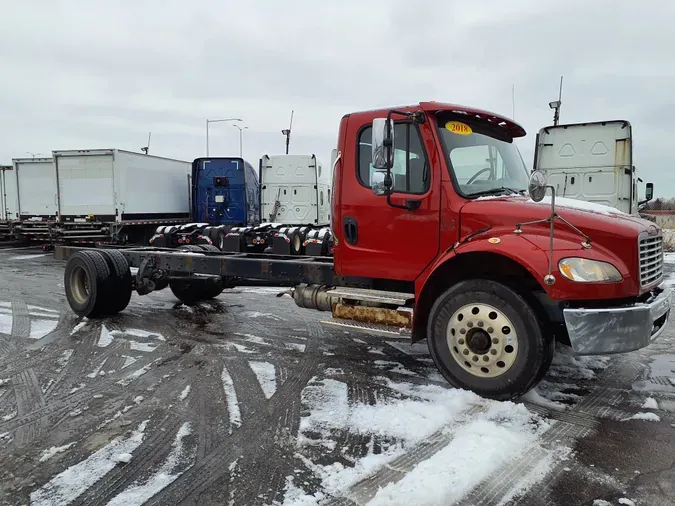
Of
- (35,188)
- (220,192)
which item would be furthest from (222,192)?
(35,188)

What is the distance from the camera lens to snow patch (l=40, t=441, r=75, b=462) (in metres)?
3.43

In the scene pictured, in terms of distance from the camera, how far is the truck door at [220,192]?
54.9 feet

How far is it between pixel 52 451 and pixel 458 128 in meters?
4.20

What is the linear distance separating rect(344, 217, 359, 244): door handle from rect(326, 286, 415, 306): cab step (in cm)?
50

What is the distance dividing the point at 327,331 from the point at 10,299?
609cm

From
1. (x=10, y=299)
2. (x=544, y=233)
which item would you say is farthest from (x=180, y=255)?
(x=544, y=233)

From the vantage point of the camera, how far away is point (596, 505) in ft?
9.22

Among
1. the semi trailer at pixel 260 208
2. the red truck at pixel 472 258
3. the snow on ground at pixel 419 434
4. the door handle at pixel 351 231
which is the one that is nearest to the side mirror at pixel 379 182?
the red truck at pixel 472 258

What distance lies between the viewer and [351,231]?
206 inches

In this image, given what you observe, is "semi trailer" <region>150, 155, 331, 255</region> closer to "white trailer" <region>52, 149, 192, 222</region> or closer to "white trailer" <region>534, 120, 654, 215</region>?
"white trailer" <region>52, 149, 192, 222</region>

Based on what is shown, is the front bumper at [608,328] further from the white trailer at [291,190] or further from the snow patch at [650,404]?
the white trailer at [291,190]

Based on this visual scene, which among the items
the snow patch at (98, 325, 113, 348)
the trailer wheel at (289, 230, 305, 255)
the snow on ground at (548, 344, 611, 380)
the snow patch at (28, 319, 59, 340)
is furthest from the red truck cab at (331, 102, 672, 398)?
the trailer wheel at (289, 230, 305, 255)

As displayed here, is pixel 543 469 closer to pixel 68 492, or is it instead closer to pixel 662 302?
pixel 662 302

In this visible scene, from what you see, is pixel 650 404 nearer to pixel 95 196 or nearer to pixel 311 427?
pixel 311 427
